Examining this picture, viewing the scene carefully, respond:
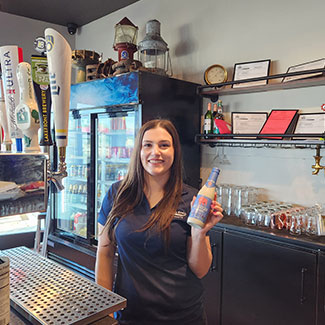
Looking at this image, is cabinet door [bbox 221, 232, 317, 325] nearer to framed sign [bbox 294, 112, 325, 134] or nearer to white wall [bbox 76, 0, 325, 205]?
white wall [bbox 76, 0, 325, 205]

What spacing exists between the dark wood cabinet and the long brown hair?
0.92m

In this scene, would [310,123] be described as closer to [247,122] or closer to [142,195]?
[247,122]

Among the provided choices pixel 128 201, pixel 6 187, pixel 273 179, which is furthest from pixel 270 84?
pixel 6 187

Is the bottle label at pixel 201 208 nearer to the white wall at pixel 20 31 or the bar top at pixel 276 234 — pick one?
the bar top at pixel 276 234

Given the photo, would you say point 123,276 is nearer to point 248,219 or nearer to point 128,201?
point 128,201

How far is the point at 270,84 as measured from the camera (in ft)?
7.75

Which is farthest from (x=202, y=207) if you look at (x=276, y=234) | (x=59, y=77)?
(x=276, y=234)

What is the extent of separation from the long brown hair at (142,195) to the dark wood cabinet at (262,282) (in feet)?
3.01

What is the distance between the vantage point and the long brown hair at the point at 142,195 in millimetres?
1374

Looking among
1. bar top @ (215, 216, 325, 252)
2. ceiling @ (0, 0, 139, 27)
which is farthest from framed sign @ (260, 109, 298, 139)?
ceiling @ (0, 0, 139, 27)

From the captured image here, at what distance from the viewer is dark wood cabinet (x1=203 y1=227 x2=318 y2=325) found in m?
1.84

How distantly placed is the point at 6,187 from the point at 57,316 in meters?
0.36

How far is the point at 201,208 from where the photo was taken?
1188 mm

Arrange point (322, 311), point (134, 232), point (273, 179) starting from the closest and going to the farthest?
1. point (134, 232)
2. point (322, 311)
3. point (273, 179)
